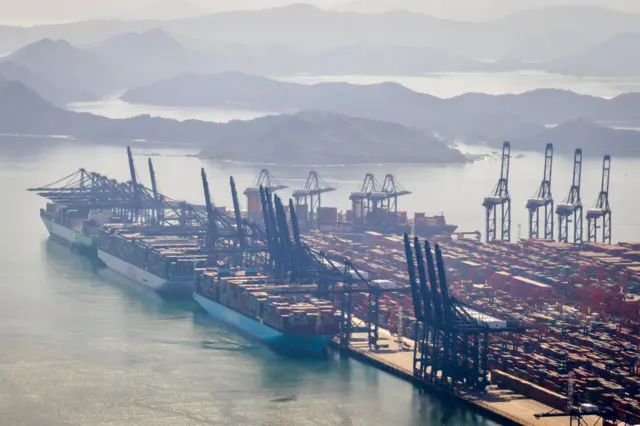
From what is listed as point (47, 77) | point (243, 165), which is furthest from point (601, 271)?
point (47, 77)

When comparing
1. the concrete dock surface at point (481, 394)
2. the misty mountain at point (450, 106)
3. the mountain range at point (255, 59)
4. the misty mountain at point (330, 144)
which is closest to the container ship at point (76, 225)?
the concrete dock surface at point (481, 394)

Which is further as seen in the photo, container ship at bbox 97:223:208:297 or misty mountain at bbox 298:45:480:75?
misty mountain at bbox 298:45:480:75

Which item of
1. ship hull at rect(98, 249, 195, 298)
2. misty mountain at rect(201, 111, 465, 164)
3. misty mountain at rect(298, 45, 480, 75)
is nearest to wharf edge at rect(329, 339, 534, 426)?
ship hull at rect(98, 249, 195, 298)

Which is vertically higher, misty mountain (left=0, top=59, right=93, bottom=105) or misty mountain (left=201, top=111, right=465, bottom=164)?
misty mountain (left=0, top=59, right=93, bottom=105)

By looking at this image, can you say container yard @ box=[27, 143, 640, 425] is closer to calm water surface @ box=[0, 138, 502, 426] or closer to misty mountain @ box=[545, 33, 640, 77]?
calm water surface @ box=[0, 138, 502, 426]

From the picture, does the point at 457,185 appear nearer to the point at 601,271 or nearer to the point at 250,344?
the point at 601,271

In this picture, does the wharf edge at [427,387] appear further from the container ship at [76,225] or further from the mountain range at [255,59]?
the mountain range at [255,59]
